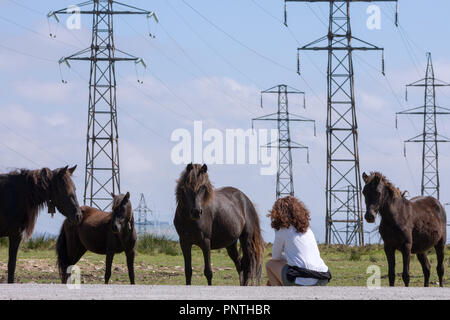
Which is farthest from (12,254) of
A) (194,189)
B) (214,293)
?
(214,293)

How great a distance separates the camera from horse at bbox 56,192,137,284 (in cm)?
1720

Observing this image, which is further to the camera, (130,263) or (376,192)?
(130,263)

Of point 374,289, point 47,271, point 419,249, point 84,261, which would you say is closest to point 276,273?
point 374,289

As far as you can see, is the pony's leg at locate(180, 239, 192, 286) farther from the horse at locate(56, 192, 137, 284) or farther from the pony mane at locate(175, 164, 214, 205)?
the horse at locate(56, 192, 137, 284)

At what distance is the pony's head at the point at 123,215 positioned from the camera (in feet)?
56.2

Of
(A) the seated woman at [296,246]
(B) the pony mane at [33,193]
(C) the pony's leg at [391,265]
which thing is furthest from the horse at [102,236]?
(A) the seated woman at [296,246]

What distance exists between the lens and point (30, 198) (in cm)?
1452

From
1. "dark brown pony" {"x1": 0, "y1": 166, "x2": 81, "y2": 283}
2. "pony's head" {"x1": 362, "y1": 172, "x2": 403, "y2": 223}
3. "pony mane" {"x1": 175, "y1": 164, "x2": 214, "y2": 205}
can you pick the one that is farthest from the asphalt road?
"pony's head" {"x1": 362, "y1": 172, "x2": 403, "y2": 223}

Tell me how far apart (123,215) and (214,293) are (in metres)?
6.69

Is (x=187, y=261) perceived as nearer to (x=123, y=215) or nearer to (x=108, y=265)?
(x=108, y=265)

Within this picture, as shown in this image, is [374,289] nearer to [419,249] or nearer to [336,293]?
[336,293]

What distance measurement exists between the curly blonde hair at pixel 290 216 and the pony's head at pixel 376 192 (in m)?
4.66

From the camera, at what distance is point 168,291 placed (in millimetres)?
11172
